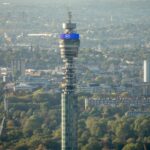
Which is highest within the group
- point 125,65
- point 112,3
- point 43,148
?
point 112,3

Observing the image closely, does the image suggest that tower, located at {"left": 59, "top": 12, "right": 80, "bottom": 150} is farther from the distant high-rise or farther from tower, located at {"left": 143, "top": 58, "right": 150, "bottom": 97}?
the distant high-rise

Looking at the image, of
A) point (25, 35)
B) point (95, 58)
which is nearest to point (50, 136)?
point (95, 58)

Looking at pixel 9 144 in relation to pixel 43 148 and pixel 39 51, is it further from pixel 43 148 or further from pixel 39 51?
pixel 39 51

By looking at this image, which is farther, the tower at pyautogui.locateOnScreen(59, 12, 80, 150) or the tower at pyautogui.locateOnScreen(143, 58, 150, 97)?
the tower at pyautogui.locateOnScreen(143, 58, 150, 97)

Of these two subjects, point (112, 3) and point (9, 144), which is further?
point (112, 3)

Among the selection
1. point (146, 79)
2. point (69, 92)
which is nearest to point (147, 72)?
point (146, 79)

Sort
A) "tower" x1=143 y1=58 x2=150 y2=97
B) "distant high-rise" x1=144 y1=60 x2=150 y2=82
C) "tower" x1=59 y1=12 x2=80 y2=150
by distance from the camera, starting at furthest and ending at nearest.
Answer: "distant high-rise" x1=144 y1=60 x2=150 y2=82 → "tower" x1=143 y1=58 x2=150 y2=97 → "tower" x1=59 y1=12 x2=80 y2=150

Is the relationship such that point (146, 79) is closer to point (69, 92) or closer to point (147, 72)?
point (147, 72)

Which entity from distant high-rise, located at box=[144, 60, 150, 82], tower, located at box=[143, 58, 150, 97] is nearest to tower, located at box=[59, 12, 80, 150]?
tower, located at box=[143, 58, 150, 97]

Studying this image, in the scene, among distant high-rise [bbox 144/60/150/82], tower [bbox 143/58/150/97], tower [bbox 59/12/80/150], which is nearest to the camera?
tower [bbox 59/12/80/150]
